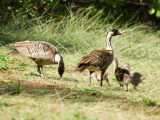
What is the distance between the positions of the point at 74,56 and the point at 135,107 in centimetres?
524

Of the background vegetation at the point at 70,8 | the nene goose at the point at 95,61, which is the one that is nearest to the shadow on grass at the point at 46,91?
the nene goose at the point at 95,61

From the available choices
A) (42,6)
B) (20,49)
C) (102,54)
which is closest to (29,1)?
(42,6)

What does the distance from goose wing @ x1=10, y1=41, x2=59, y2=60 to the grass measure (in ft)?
1.72

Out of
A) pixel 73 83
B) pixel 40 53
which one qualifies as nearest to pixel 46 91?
pixel 73 83

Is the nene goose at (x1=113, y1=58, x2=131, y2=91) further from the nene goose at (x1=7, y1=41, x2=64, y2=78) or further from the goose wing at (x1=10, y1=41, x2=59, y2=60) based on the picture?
the goose wing at (x1=10, y1=41, x2=59, y2=60)

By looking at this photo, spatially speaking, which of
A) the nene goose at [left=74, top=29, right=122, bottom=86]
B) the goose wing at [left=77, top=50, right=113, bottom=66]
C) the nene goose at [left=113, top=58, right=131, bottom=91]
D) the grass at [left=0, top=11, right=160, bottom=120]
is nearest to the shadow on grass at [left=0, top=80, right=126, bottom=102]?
the grass at [left=0, top=11, right=160, bottom=120]

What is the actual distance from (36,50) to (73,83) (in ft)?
4.59

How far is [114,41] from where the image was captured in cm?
1130

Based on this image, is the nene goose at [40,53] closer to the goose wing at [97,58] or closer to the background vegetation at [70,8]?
the goose wing at [97,58]

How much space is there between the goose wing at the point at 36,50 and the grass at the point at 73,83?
523 millimetres

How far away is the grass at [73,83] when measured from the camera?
3629mm

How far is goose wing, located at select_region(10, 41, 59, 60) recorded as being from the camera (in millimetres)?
6492

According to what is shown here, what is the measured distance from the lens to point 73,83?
6195 mm

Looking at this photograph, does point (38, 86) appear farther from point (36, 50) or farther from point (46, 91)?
point (36, 50)
